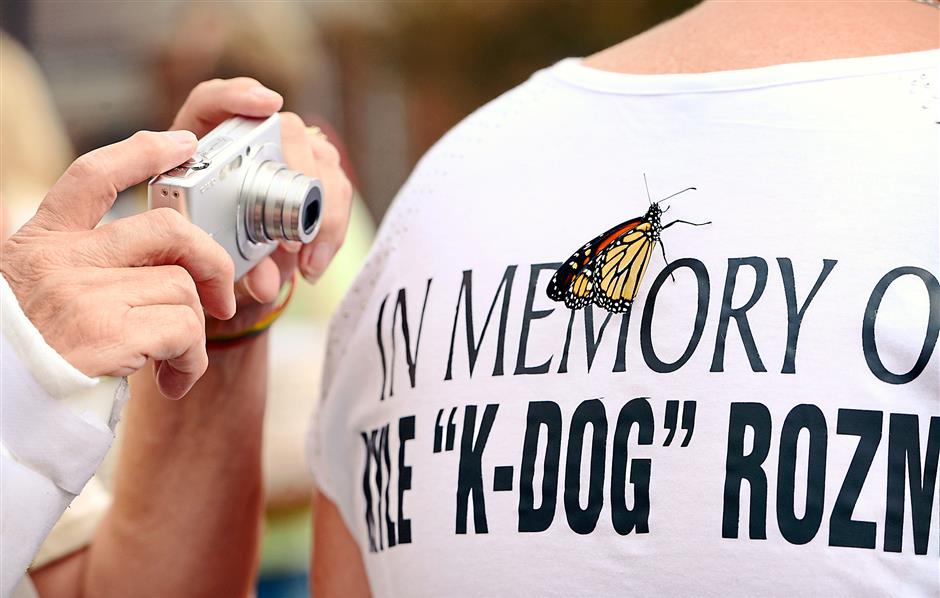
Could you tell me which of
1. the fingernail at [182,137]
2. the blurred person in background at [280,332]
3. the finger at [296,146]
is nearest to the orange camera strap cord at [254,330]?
the finger at [296,146]

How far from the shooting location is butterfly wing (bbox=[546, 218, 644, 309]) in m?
0.64

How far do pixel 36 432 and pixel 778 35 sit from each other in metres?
0.51

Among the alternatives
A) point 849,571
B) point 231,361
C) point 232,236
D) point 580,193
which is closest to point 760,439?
point 849,571

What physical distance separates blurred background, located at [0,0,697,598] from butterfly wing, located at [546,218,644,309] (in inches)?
11.2

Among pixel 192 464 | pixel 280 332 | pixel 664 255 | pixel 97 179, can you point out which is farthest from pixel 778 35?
pixel 280 332

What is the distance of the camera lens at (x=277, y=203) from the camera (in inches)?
25.3

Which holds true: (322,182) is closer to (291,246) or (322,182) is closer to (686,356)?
(291,246)

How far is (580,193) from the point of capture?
67cm

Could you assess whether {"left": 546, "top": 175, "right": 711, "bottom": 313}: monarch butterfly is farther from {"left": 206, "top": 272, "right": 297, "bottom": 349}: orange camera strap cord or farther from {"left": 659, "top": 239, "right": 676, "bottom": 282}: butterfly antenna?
{"left": 206, "top": 272, "right": 297, "bottom": 349}: orange camera strap cord

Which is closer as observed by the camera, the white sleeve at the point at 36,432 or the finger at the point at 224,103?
the white sleeve at the point at 36,432

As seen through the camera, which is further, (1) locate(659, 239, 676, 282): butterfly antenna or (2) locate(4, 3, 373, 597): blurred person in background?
(2) locate(4, 3, 373, 597): blurred person in background

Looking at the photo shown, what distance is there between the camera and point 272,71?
4.99ft

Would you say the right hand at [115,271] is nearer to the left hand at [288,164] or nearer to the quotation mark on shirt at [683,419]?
the left hand at [288,164]

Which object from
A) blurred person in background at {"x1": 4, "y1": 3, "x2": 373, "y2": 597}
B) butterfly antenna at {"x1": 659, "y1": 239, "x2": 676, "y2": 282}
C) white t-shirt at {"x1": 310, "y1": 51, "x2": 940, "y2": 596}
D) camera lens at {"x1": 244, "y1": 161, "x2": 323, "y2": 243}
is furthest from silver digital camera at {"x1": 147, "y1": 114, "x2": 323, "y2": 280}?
blurred person in background at {"x1": 4, "y1": 3, "x2": 373, "y2": 597}
